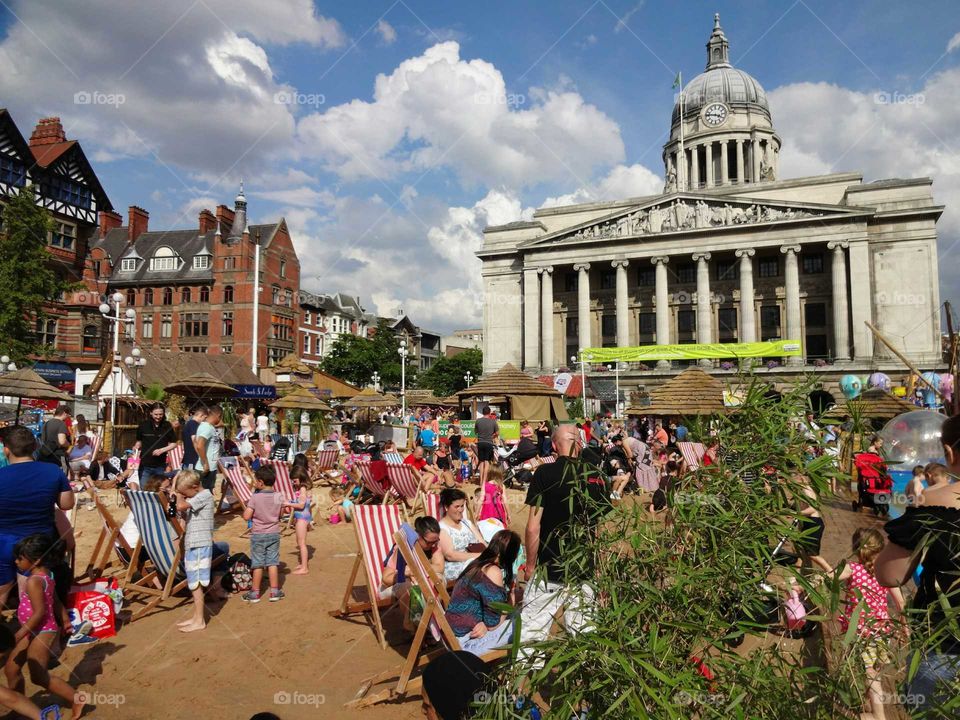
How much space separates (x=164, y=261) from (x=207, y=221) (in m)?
5.27

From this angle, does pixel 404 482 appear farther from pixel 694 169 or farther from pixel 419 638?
pixel 694 169

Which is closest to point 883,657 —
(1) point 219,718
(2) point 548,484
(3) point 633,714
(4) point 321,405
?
(3) point 633,714

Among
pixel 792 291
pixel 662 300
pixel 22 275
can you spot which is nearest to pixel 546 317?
pixel 662 300

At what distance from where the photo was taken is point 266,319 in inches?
2080

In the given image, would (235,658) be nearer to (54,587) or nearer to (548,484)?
(54,587)

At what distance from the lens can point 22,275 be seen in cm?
2847

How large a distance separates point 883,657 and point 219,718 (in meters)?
4.17

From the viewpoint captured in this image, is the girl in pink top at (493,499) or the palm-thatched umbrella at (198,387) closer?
the girl in pink top at (493,499)

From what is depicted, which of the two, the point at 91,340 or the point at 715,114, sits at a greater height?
the point at 715,114

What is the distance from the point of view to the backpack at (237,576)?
7070 millimetres

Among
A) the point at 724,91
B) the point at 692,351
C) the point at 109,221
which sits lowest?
the point at 692,351

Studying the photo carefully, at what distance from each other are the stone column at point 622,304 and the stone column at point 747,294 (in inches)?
329

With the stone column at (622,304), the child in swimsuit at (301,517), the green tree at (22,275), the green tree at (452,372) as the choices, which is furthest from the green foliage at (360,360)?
the child in swimsuit at (301,517)

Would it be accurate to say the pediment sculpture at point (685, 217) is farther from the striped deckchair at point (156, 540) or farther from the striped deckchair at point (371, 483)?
the striped deckchair at point (156, 540)
